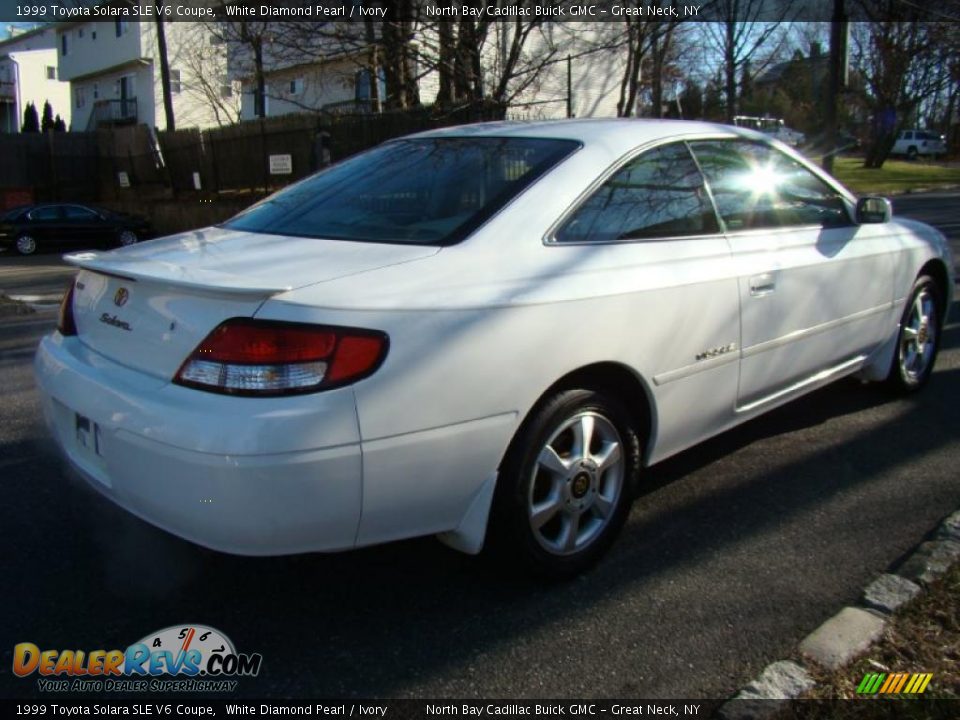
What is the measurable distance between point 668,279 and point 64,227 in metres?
20.5

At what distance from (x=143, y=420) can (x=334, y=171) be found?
1722 mm

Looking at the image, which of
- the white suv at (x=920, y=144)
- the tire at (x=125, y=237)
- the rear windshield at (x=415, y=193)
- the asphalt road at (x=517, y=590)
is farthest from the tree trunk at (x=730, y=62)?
the white suv at (x=920, y=144)

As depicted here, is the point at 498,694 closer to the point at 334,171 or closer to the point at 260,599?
the point at 260,599

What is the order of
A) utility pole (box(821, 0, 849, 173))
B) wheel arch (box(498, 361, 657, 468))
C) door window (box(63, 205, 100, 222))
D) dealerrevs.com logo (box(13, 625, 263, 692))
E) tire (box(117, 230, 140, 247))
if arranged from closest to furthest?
dealerrevs.com logo (box(13, 625, 263, 692)), wheel arch (box(498, 361, 657, 468)), utility pole (box(821, 0, 849, 173)), door window (box(63, 205, 100, 222)), tire (box(117, 230, 140, 247))

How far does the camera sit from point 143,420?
249 cm

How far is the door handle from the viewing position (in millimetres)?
3602

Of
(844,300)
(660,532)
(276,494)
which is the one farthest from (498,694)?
(844,300)

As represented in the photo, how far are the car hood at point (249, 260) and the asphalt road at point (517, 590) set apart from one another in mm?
1125

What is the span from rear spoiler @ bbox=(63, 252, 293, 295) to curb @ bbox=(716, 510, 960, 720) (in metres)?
1.74

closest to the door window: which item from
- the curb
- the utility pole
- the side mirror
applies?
the utility pole

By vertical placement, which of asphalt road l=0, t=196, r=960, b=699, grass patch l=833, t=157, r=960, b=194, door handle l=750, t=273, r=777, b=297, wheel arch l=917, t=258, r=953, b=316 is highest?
grass patch l=833, t=157, r=960, b=194

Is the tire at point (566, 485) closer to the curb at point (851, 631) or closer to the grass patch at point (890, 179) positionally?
the curb at point (851, 631)

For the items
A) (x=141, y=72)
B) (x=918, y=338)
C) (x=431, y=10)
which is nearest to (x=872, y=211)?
(x=918, y=338)

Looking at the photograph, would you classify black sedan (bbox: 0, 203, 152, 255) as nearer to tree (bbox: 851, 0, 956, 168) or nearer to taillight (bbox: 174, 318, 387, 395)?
taillight (bbox: 174, 318, 387, 395)
